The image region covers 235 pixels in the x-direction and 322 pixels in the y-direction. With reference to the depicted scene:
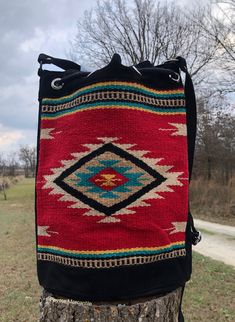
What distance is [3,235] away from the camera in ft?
43.4

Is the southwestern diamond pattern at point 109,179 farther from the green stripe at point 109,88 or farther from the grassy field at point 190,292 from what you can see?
the grassy field at point 190,292

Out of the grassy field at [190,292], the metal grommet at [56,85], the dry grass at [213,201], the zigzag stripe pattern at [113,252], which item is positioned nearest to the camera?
the zigzag stripe pattern at [113,252]

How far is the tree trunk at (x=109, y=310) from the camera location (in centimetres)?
142

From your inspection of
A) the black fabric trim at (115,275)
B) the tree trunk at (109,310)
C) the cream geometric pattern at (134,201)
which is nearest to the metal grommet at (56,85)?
the black fabric trim at (115,275)

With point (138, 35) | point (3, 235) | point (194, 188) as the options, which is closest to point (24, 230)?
point (3, 235)

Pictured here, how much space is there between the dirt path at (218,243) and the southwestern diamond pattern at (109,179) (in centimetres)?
632

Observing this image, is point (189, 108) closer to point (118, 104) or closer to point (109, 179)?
point (118, 104)

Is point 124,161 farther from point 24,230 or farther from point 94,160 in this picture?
point 24,230

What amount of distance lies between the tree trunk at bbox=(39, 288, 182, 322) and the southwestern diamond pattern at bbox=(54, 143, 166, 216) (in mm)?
329

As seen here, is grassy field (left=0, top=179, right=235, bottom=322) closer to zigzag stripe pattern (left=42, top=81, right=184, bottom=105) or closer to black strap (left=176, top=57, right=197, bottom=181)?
black strap (left=176, top=57, right=197, bottom=181)

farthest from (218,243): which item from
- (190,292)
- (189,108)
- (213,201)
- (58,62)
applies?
(58,62)

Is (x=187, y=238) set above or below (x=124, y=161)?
below

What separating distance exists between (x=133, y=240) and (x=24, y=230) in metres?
13.1

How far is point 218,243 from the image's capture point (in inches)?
380
